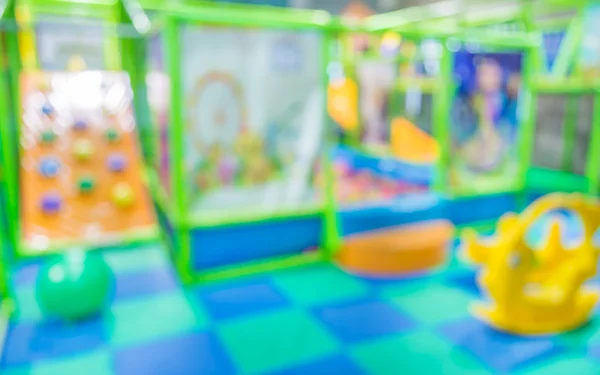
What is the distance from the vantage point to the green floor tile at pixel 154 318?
8.41 feet

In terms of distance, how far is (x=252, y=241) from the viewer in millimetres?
3385

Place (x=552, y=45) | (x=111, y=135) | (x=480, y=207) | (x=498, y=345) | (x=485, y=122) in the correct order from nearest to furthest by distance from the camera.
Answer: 1. (x=498, y=345)
2. (x=111, y=135)
3. (x=485, y=122)
4. (x=480, y=207)
5. (x=552, y=45)

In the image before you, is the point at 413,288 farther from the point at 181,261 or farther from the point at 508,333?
the point at 181,261

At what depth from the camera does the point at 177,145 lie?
9.90 ft

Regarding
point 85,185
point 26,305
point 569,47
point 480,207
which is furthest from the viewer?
point 569,47

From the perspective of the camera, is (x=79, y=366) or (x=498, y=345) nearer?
(x=79, y=366)

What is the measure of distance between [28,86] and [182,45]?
184 centimetres

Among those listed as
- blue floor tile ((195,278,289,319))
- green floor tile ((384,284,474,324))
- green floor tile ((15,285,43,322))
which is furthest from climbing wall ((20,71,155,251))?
green floor tile ((384,284,474,324))

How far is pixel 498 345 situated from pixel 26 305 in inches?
105

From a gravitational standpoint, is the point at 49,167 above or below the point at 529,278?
above

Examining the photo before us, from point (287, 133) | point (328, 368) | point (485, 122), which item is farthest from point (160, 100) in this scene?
point (485, 122)

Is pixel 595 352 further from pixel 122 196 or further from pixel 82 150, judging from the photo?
pixel 82 150

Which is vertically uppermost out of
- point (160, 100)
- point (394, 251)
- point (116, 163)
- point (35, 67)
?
point (35, 67)

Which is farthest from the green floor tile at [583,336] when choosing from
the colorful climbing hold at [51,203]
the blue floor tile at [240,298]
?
the colorful climbing hold at [51,203]
